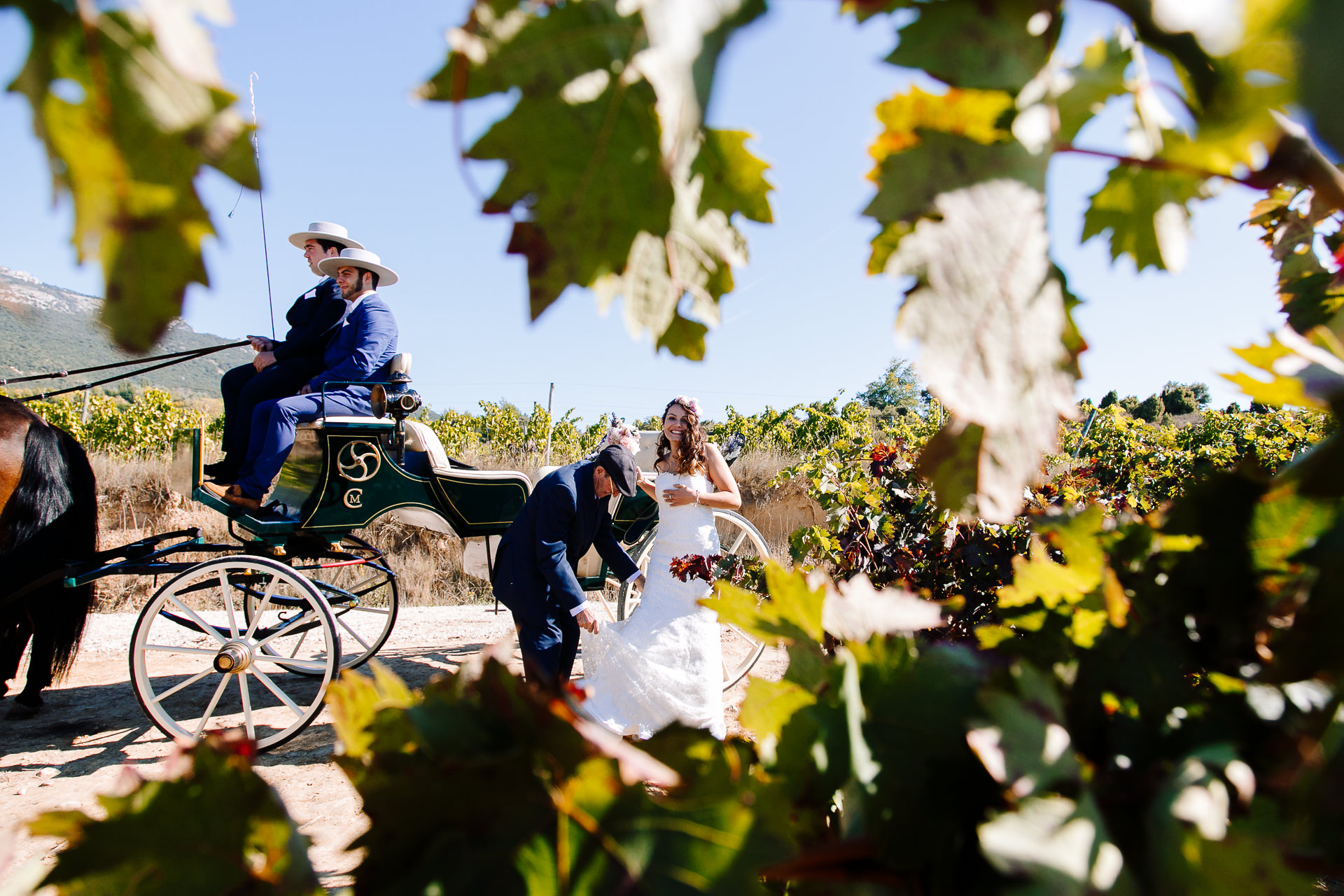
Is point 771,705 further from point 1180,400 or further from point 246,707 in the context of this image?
point 1180,400

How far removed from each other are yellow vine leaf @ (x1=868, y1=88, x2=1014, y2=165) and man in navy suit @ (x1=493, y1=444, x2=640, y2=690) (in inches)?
152

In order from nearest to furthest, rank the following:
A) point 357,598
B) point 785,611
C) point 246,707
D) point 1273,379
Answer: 1. point 1273,379
2. point 785,611
3. point 246,707
4. point 357,598

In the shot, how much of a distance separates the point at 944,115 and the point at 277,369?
5.04m

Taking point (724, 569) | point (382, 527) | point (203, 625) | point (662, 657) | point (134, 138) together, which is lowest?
point (662, 657)

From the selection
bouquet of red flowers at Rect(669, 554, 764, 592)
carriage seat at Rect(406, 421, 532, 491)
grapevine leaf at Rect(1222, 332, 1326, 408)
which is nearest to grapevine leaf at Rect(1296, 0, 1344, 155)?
grapevine leaf at Rect(1222, 332, 1326, 408)

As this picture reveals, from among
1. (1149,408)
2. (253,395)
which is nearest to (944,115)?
(253,395)

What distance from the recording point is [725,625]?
4.83 metres

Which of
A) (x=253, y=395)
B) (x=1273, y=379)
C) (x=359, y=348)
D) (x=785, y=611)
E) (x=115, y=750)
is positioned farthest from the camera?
(x=359, y=348)

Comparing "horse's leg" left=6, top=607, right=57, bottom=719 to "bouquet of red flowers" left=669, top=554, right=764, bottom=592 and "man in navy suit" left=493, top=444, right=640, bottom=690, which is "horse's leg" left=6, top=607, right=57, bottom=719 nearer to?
"man in navy suit" left=493, top=444, right=640, bottom=690

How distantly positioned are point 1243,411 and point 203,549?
16000mm

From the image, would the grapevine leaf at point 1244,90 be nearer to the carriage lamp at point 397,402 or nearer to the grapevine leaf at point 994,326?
the grapevine leaf at point 994,326

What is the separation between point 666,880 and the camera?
30cm

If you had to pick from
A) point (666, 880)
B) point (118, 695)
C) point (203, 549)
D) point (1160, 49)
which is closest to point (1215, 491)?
point (1160, 49)

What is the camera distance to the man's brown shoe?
414 cm
